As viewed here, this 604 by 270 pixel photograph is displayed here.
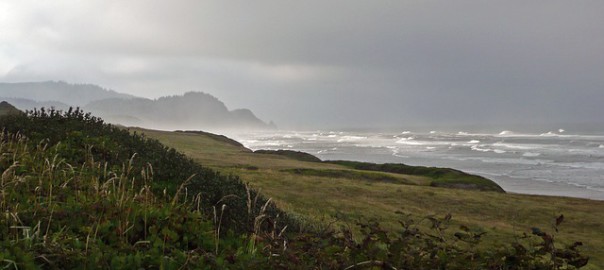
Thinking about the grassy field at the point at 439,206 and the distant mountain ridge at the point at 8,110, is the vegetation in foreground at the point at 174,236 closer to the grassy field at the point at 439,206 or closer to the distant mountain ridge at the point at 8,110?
the distant mountain ridge at the point at 8,110

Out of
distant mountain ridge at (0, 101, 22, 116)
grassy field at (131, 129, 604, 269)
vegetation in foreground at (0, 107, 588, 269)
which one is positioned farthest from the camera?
grassy field at (131, 129, 604, 269)

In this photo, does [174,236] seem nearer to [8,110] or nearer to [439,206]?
[439,206]

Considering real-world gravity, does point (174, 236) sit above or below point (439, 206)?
above

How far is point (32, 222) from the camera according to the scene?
618cm

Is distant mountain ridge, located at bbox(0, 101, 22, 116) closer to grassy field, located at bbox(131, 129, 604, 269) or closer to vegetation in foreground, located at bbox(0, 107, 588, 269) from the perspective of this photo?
grassy field, located at bbox(131, 129, 604, 269)

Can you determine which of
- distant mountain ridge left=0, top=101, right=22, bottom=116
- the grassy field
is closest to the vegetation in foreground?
distant mountain ridge left=0, top=101, right=22, bottom=116

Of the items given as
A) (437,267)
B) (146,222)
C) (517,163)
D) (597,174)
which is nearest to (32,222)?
(146,222)

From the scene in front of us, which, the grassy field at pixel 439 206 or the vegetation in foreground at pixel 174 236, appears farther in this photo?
the grassy field at pixel 439 206

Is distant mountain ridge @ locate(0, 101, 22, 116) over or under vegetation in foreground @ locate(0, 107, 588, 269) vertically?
over

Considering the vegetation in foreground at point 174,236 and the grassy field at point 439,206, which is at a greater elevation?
the vegetation in foreground at point 174,236

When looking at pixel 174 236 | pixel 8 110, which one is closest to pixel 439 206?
pixel 174 236

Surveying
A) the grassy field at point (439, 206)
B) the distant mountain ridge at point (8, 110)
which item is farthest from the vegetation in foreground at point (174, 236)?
the grassy field at point (439, 206)

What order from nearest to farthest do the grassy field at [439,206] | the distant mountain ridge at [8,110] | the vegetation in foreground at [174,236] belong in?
the vegetation in foreground at [174,236], the distant mountain ridge at [8,110], the grassy field at [439,206]

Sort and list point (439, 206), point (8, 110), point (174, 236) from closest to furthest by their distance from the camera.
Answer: point (174, 236) < point (439, 206) < point (8, 110)
